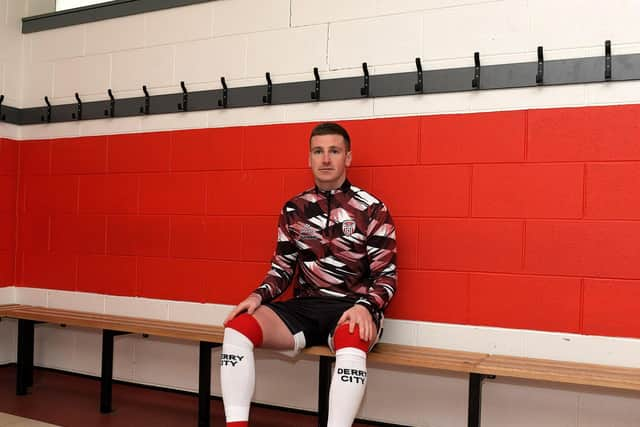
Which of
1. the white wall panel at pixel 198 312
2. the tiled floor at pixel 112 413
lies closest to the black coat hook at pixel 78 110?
the white wall panel at pixel 198 312

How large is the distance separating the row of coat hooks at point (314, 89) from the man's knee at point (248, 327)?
1.07 m

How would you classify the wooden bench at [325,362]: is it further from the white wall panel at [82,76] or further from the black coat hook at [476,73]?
the white wall panel at [82,76]

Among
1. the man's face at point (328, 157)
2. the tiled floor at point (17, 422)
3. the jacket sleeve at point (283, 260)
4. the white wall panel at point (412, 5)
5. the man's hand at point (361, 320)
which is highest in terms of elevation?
the white wall panel at point (412, 5)

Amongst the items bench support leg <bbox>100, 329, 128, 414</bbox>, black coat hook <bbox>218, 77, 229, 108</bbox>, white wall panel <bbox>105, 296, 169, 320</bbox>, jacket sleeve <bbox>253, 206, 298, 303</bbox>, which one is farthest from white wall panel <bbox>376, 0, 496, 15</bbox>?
bench support leg <bbox>100, 329, 128, 414</bbox>

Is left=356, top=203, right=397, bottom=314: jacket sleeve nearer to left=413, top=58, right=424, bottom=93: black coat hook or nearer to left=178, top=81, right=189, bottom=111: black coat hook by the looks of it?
left=413, top=58, right=424, bottom=93: black coat hook

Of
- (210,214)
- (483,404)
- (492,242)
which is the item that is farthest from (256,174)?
(483,404)

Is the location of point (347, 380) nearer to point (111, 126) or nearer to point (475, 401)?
point (475, 401)

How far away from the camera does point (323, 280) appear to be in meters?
2.54

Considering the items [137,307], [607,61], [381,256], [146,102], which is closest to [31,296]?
[137,307]

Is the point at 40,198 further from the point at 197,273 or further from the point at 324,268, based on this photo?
the point at 324,268

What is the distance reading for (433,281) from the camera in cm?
262

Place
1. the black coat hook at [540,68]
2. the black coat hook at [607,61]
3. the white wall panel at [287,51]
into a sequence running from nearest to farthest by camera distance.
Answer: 1. the black coat hook at [607,61]
2. the black coat hook at [540,68]
3. the white wall panel at [287,51]

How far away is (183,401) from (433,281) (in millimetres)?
1366

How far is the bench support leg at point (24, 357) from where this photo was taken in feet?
10.4
